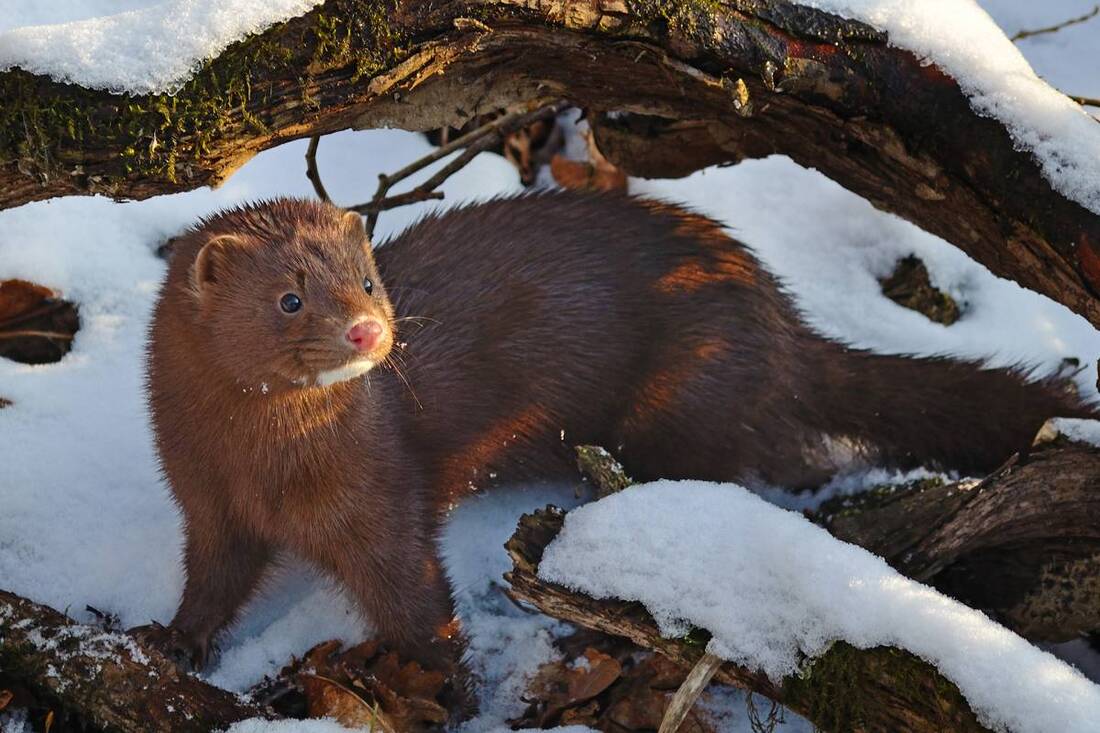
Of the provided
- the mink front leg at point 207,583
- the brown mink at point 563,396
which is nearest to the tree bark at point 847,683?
the brown mink at point 563,396

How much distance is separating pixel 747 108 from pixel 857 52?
36 centimetres

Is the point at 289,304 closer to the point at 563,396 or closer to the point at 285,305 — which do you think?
the point at 285,305

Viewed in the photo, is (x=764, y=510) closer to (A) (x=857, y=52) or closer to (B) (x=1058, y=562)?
(B) (x=1058, y=562)

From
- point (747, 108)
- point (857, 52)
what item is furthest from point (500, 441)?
point (857, 52)

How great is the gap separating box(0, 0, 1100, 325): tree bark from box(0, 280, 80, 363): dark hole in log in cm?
143

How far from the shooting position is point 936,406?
4348mm

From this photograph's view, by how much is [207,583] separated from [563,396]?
4.82 feet

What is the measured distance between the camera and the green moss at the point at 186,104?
296 cm

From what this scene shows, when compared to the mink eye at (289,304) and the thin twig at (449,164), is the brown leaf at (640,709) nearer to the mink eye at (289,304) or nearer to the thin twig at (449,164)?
the mink eye at (289,304)

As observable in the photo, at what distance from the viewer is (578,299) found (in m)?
4.34

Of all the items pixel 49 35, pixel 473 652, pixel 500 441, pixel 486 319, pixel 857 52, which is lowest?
pixel 473 652

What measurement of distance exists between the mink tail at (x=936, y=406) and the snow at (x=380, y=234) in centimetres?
15

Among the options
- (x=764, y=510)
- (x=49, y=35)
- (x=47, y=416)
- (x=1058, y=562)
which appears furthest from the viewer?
(x=47, y=416)

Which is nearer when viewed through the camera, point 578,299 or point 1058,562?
point 1058,562
